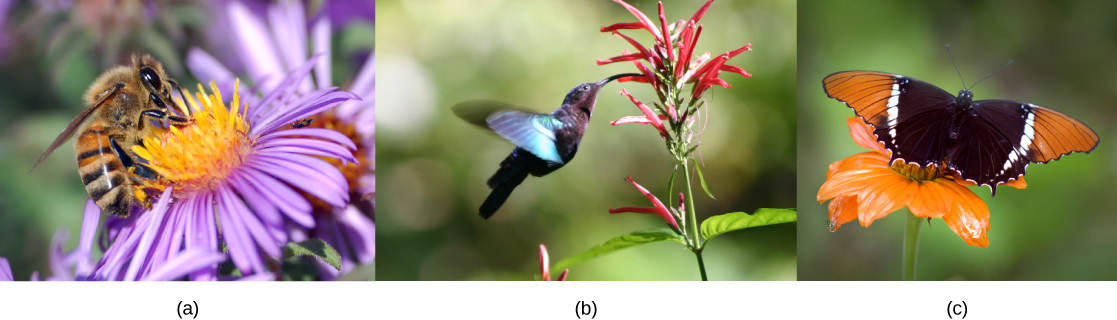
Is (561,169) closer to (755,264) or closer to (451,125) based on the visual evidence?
(451,125)

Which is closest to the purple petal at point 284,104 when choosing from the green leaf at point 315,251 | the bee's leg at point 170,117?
the bee's leg at point 170,117

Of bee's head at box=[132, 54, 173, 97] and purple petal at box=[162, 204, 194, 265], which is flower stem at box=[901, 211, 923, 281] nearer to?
purple petal at box=[162, 204, 194, 265]

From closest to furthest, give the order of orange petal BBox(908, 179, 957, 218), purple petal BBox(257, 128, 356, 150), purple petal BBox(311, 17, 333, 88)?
1. orange petal BBox(908, 179, 957, 218)
2. purple petal BBox(257, 128, 356, 150)
3. purple petal BBox(311, 17, 333, 88)

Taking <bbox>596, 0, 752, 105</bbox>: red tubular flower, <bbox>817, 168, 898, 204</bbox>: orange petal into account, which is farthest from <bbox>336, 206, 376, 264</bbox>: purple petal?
<bbox>817, 168, 898, 204</bbox>: orange petal

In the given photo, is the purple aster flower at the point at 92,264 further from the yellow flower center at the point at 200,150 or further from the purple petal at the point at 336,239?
the purple petal at the point at 336,239

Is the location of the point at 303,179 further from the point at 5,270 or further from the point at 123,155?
the point at 5,270

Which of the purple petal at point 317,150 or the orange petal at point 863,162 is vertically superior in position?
the purple petal at point 317,150

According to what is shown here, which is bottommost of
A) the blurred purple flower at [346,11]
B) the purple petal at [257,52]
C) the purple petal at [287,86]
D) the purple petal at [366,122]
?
the purple petal at [366,122]
